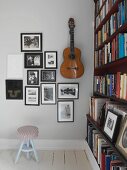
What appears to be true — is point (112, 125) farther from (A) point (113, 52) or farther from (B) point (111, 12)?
(B) point (111, 12)

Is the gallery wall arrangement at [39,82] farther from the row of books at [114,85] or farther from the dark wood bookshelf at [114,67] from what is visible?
the row of books at [114,85]

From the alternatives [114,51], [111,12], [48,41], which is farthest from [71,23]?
[114,51]

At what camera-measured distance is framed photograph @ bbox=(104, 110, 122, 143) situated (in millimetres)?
1716

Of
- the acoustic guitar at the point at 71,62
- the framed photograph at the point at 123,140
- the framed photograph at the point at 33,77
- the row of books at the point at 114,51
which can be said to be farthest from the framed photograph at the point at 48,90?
the framed photograph at the point at 123,140

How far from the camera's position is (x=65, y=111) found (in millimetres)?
3006

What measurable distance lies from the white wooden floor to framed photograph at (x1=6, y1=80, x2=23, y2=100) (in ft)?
2.74

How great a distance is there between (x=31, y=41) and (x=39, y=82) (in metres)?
0.63

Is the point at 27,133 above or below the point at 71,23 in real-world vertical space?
below

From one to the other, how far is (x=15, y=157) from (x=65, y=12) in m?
2.22

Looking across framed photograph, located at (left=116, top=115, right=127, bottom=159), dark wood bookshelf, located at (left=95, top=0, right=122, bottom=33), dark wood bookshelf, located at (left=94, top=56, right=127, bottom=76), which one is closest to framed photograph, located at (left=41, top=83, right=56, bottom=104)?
dark wood bookshelf, located at (left=94, top=56, right=127, bottom=76)

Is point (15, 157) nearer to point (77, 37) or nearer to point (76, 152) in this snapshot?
point (76, 152)

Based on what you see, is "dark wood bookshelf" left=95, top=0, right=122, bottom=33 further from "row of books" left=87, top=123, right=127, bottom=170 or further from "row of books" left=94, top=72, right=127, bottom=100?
"row of books" left=87, top=123, right=127, bottom=170

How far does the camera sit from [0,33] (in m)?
2.96

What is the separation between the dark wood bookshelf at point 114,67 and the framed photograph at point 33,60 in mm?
849
